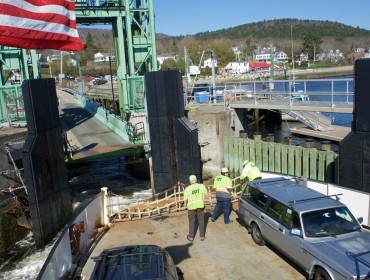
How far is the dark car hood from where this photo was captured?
703cm

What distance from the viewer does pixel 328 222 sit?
27.6 ft

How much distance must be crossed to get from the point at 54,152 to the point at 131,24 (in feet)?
42.5

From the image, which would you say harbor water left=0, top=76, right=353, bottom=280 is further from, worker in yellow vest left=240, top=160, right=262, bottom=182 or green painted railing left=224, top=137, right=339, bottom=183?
worker in yellow vest left=240, top=160, right=262, bottom=182

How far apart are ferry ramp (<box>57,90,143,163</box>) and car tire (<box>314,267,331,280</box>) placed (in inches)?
512

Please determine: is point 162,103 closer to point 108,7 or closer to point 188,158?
point 188,158

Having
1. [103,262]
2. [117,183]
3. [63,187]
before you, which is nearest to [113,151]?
[63,187]

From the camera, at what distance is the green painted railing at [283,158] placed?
624 inches

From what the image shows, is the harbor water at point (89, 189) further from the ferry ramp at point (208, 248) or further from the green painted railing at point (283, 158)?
the ferry ramp at point (208, 248)

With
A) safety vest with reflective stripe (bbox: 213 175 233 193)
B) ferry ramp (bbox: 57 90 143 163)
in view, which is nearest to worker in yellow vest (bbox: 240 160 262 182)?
safety vest with reflective stripe (bbox: 213 175 233 193)

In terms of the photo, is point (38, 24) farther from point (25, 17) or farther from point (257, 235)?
point (257, 235)

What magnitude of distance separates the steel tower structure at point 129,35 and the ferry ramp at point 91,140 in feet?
7.97

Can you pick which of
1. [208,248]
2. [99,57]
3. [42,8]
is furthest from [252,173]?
[99,57]

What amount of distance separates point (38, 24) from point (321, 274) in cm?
822

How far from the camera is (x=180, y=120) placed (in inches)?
630
